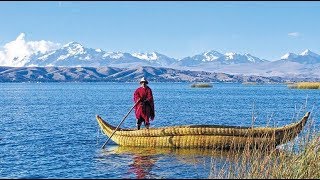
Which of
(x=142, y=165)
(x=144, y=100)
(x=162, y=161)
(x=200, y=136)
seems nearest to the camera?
(x=142, y=165)

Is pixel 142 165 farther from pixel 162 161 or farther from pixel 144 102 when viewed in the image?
pixel 144 102

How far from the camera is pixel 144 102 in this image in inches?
798

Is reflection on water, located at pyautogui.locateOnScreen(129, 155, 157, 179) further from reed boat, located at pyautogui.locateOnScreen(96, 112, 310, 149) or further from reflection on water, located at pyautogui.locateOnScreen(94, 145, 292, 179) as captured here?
reed boat, located at pyautogui.locateOnScreen(96, 112, 310, 149)

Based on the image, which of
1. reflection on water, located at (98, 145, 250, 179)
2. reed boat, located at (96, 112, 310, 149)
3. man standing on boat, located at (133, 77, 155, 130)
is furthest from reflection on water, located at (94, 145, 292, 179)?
man standing on boat, located at (133, 77, 155, 130)

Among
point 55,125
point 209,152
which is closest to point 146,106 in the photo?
point 209,152

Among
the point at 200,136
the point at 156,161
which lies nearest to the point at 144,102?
the point at 200,136

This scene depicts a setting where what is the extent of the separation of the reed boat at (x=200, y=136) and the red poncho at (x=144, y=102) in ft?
2.16

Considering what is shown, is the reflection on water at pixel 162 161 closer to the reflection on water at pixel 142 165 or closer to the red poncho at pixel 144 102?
the reflection on water at pixel 142 165

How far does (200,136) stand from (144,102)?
2595 millimetres

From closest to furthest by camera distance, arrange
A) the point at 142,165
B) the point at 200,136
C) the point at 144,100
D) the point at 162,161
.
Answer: the point at 142,165 → the point at 162,161 → the point at 200,136 → the point at 144,100

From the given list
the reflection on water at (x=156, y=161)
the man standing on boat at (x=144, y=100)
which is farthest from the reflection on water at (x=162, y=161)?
the man standing on boat at (x=144, y=100)

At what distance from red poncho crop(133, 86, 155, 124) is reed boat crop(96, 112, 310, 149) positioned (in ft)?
2.16

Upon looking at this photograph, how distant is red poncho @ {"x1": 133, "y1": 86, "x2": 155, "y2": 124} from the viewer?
20.2m

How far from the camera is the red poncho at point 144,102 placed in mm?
20219
